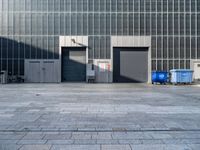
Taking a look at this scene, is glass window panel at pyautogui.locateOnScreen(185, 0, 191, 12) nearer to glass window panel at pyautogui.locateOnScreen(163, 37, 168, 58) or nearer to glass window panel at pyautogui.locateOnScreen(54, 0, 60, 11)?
glass window panel at pyautogui.locateOnScreen(163, 37, 168, 58)

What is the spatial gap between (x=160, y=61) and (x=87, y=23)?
12.6m

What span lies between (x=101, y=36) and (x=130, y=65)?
6290mm

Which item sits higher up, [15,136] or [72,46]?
[72,46]

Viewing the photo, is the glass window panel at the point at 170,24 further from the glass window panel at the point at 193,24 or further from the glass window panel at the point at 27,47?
the glass window panel at the point at 27,47

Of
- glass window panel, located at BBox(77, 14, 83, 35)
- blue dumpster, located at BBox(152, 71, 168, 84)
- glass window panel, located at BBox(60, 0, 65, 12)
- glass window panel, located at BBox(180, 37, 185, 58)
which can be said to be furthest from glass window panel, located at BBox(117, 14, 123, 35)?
blue dumpster, located at BBox(152, 71, 168, 84)

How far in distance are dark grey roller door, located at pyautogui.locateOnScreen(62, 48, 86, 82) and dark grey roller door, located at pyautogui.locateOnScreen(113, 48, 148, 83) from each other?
16.4 ft

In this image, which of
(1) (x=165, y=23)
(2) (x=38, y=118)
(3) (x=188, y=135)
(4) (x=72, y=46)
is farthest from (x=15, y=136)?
(1) (x=165, y=23)

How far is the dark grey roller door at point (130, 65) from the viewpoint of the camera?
42.2 metres

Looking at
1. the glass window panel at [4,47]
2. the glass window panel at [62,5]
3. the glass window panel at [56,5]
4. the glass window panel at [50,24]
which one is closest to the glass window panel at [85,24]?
the glass window panel at [62,5]

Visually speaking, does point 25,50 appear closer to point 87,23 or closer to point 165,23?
point 87,23

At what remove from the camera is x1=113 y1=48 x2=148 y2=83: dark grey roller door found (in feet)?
139

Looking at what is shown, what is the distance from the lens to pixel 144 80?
42.6m

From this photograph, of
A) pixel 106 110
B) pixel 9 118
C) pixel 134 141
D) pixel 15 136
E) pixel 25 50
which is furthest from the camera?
pixel 25 50

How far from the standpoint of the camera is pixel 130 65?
42438 millimetres
